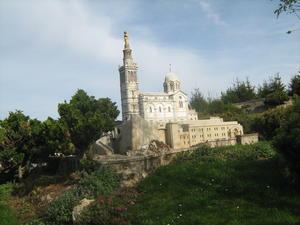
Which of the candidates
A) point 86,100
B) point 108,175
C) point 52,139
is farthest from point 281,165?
point 86,100

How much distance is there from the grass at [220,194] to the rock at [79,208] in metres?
1.93

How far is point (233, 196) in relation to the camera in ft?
28.9

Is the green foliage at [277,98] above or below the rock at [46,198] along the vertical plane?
above

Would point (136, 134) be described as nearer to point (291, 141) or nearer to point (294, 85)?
point (291, 141)

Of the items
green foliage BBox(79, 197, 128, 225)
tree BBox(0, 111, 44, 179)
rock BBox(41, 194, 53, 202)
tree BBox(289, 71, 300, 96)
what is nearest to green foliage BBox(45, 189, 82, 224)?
green foliage BBox(79, 197, 128, 225)

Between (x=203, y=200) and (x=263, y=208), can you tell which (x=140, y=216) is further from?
(x=263, y=208)

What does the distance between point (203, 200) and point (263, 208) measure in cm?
190

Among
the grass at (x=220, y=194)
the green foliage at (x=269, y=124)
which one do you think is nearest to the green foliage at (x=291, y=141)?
the grass at (x=220, y=194)

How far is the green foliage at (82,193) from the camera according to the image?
1076 cm

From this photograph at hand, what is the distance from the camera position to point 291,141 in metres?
7.90

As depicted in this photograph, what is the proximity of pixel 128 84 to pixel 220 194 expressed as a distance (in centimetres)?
6563

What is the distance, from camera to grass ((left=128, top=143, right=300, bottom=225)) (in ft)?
24.6

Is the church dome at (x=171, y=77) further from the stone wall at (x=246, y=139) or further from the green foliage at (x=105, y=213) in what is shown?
the green foliage at (x=105, y=213)

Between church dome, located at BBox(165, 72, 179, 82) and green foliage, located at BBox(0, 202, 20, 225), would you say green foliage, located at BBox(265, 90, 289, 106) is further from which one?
green foliage, located at BBox(0, 202, 20, 225)
